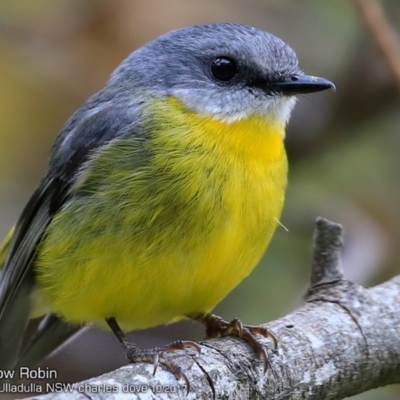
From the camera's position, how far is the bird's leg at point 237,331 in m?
3.61

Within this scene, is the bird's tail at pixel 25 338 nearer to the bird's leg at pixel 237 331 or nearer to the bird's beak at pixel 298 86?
the bird's leg at pixel 237 331

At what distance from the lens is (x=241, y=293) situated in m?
6.47

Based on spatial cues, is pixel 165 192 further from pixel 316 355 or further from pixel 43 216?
pixel 316 355

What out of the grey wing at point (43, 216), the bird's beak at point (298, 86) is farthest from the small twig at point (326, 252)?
the grey wing at point (43, 216)

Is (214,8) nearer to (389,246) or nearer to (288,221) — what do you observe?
(288,221)

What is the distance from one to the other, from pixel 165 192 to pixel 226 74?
2.44ft

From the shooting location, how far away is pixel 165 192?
3.72 m

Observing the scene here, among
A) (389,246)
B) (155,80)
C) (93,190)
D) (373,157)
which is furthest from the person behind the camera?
(373,157)

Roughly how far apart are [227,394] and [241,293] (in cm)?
324

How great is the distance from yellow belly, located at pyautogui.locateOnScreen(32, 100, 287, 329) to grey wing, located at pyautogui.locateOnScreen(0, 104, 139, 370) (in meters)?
0.16

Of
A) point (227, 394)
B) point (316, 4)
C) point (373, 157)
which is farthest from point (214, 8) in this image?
point (227, 394)

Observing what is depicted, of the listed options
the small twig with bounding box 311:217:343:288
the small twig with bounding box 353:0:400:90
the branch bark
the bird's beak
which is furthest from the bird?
the small twig with bounding box 353:0:400:90

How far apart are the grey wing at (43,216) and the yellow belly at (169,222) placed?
160 mm

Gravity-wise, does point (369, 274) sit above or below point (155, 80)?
below
